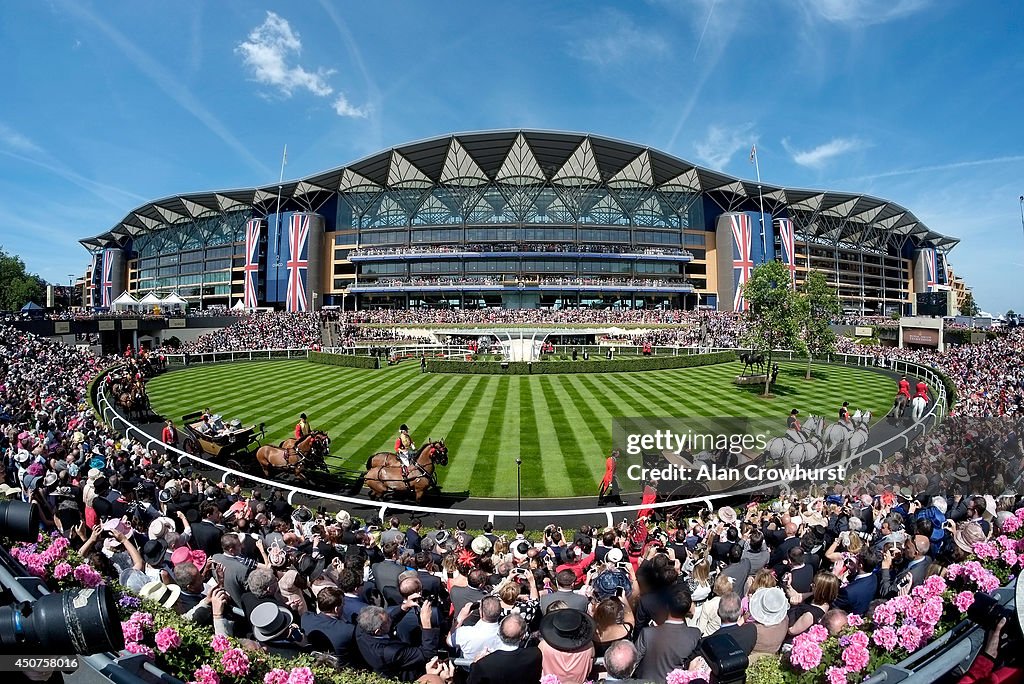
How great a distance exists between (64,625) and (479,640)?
3.33 metres

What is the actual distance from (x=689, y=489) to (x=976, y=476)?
558cm

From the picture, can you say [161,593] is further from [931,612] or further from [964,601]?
[964,601]

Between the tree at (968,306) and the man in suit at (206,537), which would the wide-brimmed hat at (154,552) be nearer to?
the man in suit at (206,537)

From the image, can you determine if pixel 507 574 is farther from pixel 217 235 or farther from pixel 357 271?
pixel 217 235

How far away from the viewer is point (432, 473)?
13.7 meters

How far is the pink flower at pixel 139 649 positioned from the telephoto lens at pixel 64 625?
711 mm

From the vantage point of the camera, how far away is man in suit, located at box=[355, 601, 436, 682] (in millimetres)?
4715

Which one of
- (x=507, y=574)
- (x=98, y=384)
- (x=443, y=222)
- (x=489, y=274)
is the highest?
(x=443, y=222)

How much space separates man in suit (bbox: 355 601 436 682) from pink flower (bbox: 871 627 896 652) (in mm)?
4397

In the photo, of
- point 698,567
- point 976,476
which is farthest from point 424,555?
point 976,476

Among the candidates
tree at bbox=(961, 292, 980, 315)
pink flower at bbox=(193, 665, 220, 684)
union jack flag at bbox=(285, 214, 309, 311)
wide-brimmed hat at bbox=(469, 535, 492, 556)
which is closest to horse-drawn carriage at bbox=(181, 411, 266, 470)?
wide-brimmed hat at bbox=(469, 535, 492, 556)

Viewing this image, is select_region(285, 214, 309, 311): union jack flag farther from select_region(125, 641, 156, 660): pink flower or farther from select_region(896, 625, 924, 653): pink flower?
select_region(896, 625, 924, 653): pink flower

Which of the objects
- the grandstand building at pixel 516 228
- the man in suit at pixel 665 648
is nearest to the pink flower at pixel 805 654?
the man in suit at pixel 665 648

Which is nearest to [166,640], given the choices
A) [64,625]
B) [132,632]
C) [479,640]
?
[132,632]
